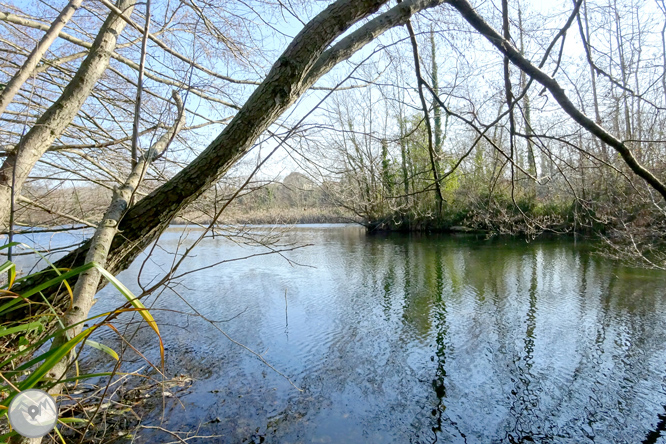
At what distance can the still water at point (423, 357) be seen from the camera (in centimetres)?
409

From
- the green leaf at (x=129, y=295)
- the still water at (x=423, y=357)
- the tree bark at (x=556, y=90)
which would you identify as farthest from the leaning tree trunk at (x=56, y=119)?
the tree bark at (x=556, y=90)

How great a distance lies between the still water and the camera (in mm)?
4094

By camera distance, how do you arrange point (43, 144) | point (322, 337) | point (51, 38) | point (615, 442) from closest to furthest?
1. point (51, 38)
2. point (43, 144)
3. point (615, 442)
4. point (322, 337)

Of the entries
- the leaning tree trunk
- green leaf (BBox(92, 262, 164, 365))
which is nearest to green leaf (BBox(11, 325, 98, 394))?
green leaf (BBox(92, 262, 164, 365))

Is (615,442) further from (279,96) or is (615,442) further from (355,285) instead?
(355,285)

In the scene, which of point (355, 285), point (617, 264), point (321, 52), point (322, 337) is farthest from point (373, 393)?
point (617, 264)

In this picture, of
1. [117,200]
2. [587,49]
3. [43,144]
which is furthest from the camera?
[587,49]

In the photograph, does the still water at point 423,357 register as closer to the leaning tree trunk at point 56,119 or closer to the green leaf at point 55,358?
the leaning tree trunk at point 56,119

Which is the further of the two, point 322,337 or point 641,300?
point 641,300

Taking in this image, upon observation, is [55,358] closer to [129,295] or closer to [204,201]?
[129,295]

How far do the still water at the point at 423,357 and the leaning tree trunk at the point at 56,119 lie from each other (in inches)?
33.9

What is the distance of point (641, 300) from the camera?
775cm

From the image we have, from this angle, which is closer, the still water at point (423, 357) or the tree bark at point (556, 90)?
the tree bark at point (556, 90)

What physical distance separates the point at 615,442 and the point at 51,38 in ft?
17.6
